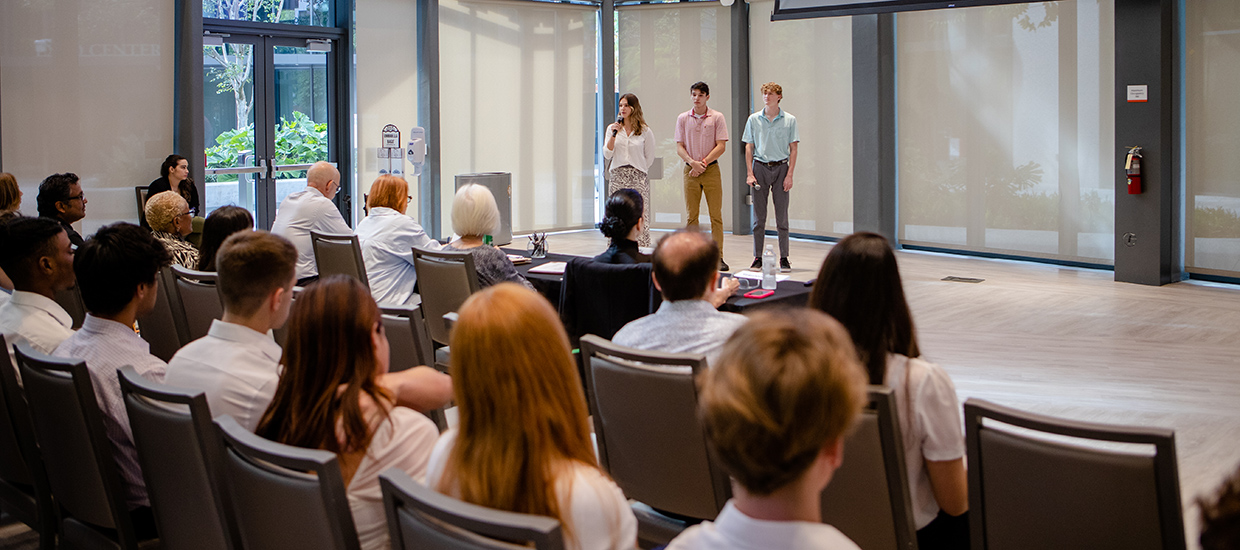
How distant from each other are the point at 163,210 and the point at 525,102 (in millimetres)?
7583

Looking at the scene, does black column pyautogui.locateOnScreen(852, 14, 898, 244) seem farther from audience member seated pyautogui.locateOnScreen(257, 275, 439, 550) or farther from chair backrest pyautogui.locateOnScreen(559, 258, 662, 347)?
audience member seated pyautogui.locateOnScreen(257, 275, 439, 550)

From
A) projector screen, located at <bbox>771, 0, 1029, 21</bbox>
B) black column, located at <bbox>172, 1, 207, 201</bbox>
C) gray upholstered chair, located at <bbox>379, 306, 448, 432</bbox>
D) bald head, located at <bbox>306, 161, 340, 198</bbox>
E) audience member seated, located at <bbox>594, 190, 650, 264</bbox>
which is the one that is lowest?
gray upholstered chair, located at <bbox>379, 306, 448, 432</bbox>

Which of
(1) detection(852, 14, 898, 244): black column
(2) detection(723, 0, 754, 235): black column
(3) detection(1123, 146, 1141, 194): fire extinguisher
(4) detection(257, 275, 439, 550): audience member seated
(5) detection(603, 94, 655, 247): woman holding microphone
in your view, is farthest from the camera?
(2) detection(723, 0, 754, 235): black column

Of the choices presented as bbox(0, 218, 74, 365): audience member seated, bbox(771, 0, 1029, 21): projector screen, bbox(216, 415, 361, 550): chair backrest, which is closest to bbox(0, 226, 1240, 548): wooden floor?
bbox(0, 218, 74, 365): audience member seated

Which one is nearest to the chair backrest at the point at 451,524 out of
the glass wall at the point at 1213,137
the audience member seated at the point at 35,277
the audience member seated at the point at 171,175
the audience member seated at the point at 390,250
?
the audience member seated at the point at 35,277

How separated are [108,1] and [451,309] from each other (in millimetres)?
5356

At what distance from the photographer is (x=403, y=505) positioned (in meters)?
1.68

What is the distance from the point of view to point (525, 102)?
12484mm

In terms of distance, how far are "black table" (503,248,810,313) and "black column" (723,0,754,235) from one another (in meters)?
6.93

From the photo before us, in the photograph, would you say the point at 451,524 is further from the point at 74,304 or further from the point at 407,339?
the point at 74,304

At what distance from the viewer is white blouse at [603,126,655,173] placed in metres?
9.62

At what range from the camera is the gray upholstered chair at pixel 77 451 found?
256 centimetres

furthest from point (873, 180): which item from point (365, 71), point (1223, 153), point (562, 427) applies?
point (562, 427)

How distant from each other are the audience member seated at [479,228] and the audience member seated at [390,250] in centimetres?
40
